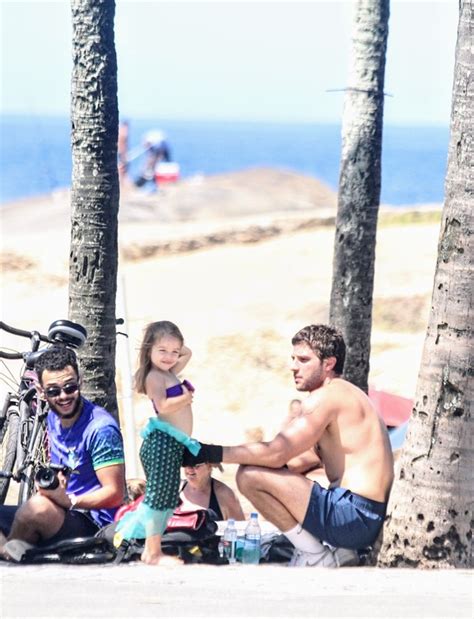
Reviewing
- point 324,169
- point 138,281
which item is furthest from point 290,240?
point 324,169

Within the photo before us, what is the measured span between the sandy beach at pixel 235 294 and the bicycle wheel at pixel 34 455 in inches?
87.4

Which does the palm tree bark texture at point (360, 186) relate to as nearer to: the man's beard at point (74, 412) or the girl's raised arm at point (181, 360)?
the girl's raised arm at point (181, 360)

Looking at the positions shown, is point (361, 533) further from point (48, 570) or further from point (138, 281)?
point (138, 281)

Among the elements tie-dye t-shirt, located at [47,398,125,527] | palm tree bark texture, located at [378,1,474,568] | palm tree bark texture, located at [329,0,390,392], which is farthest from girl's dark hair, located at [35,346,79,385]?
palm tree bark texture, located at [329,0,390,392]

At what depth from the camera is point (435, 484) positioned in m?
5.63

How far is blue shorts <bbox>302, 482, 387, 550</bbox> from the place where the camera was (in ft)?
18.5

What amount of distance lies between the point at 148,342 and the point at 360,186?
9.44 feet

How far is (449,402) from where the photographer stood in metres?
5.61

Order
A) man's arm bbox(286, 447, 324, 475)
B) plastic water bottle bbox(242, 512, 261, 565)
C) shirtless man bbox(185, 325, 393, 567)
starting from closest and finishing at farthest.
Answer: shirtless man bbox(185, 325, 393, 567)
plastic water bottle bbox(242, 512, 261, 565)
man's arm bbox(286, 447, 324, 475)

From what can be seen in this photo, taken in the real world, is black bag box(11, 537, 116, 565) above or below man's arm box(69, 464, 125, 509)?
below

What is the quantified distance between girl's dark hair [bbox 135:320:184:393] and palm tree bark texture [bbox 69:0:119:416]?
3.99 ft

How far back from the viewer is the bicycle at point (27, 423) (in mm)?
6281

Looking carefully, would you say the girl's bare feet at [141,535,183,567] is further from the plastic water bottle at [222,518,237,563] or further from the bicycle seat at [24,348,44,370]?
the bicycle seat at [24,348,44,370]

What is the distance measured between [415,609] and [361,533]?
31.6 inches
